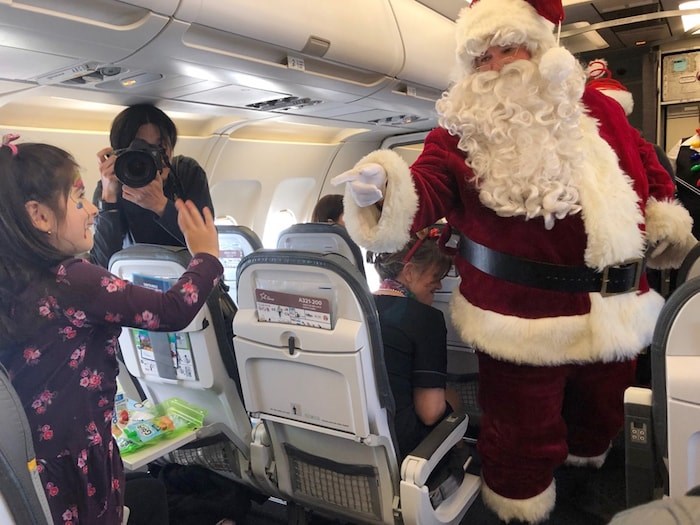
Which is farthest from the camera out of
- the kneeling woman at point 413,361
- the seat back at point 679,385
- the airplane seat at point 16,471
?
the kneeling woman at point 413,361

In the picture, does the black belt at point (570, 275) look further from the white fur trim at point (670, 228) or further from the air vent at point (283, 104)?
the air vent at point (283, 104)

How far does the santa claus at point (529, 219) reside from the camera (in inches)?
68.9

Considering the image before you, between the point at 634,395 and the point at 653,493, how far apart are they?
0.80 ft

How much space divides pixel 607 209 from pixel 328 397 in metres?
1.07

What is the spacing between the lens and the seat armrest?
1.82 metres

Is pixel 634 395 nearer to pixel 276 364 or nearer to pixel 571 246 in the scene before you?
pixel 571 246

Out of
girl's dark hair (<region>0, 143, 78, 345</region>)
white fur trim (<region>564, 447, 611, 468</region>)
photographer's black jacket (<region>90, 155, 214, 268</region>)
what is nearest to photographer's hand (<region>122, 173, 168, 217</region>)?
photographer's black jacket (<region>90, 155, 214, 268</region>)

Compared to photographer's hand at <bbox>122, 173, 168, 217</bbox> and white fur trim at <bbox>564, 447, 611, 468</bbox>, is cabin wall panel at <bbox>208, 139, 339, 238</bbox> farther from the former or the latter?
white fur trim at <bbox>564, 447, 611, 468</bbox>

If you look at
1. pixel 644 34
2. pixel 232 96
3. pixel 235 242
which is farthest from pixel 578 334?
pixel 644 34

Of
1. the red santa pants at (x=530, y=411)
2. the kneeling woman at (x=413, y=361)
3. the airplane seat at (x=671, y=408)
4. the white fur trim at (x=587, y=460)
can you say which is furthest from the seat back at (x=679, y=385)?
the white fur trim at (x=587, y=460)

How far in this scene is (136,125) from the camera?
250 cm

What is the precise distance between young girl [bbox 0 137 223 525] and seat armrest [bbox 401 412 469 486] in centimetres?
89

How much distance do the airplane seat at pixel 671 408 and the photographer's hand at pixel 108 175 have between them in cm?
197

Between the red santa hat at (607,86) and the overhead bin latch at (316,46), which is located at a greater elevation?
the overhead bin latch at (316,46)
